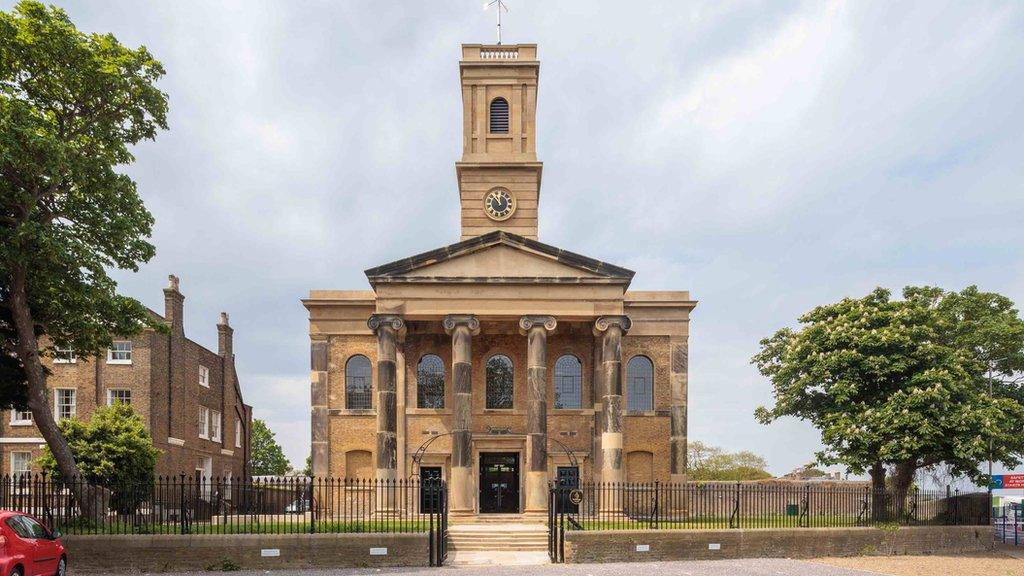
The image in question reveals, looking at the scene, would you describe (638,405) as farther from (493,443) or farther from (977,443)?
(977,443)

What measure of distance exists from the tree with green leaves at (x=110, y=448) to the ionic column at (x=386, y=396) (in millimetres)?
8646

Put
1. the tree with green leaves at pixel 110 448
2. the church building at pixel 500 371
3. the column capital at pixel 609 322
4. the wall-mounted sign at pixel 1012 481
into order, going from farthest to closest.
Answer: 1. the wall-mounted sign at pixel 1012 481
2. the column capital at pixel 609 322
3. the church building at pixel 500 371
4. the tree with green leaves at pixel 110 448

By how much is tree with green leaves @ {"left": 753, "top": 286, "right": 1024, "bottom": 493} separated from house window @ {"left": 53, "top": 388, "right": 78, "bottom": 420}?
28633mm

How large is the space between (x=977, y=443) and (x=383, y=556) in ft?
65.7

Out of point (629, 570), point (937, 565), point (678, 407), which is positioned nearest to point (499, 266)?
point (678, 407)

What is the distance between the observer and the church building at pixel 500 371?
35531mm

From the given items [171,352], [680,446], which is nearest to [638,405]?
[680,446]

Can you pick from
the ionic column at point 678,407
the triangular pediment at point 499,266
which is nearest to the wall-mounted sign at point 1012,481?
the ionic column at point 678,407

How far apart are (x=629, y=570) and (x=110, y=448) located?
835 inches

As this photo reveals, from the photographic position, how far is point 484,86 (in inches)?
1726

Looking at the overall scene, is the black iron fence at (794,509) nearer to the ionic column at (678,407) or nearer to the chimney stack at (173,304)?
the ionic column at (678,407)

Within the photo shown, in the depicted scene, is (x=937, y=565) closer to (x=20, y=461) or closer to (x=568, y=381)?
(x=568, y=381)

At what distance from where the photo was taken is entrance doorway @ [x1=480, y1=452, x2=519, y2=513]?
38.7 metres

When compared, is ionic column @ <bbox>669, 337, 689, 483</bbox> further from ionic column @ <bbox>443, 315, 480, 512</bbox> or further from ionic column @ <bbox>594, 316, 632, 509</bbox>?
ionic column @ <bbox>443, 315, 480, 512</bbox>
